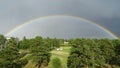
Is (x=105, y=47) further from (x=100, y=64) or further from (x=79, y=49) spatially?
(x=79, y=49)

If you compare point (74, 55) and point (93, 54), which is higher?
point (93, 54)

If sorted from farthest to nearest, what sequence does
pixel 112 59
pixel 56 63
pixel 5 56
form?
pixel 112 59 → pixel 56 63 → pixel 5 56

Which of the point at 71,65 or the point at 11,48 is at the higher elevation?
the point at 11,48

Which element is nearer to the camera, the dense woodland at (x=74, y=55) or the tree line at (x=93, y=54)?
the dense woodland at (x=74, y=55)

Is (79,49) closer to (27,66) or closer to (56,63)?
(56,63)

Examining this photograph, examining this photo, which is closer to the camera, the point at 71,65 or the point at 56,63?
the point at 71,65

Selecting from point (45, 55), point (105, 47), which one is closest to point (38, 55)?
point (45, 55)

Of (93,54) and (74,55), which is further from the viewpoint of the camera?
(93,54)

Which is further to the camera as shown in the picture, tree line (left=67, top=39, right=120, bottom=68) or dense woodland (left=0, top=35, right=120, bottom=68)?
tree line (left=67, top=39, right=120, bottom=68)

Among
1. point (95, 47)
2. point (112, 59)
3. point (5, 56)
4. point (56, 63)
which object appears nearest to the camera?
point (5, 56)
